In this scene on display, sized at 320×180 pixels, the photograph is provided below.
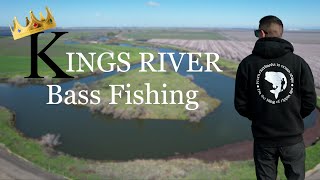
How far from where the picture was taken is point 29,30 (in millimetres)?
21125

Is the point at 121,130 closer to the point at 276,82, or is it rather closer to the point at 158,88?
the point at 158,88

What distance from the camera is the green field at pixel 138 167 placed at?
1967 cm

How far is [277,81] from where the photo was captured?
12.1ft

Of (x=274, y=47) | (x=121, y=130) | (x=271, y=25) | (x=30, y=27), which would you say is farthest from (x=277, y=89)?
(x=121, y=130)

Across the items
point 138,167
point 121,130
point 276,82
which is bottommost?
point 138,167

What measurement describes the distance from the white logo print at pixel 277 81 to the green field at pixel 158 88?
29.6 metres

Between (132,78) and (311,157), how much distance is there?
1246 inches

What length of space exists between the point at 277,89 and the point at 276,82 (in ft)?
0.24

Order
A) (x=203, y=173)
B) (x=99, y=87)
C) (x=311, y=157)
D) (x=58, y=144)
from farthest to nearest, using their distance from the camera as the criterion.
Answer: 1. (x=99, y=87)
2. (x=58, y=144)
3. (x=311, y=157)
4. (x=203, y=173)

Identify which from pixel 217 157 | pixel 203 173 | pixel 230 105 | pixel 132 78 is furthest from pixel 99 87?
pixel 203 173

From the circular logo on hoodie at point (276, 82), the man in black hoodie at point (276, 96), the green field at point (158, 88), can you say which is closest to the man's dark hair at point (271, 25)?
the man in black hoodie at point (276, 96)

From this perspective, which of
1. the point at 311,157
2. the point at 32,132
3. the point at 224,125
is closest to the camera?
the point at 311,157

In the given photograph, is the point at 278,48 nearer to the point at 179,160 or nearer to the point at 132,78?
the point at 179,160

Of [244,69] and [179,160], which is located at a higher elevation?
[244,69]
